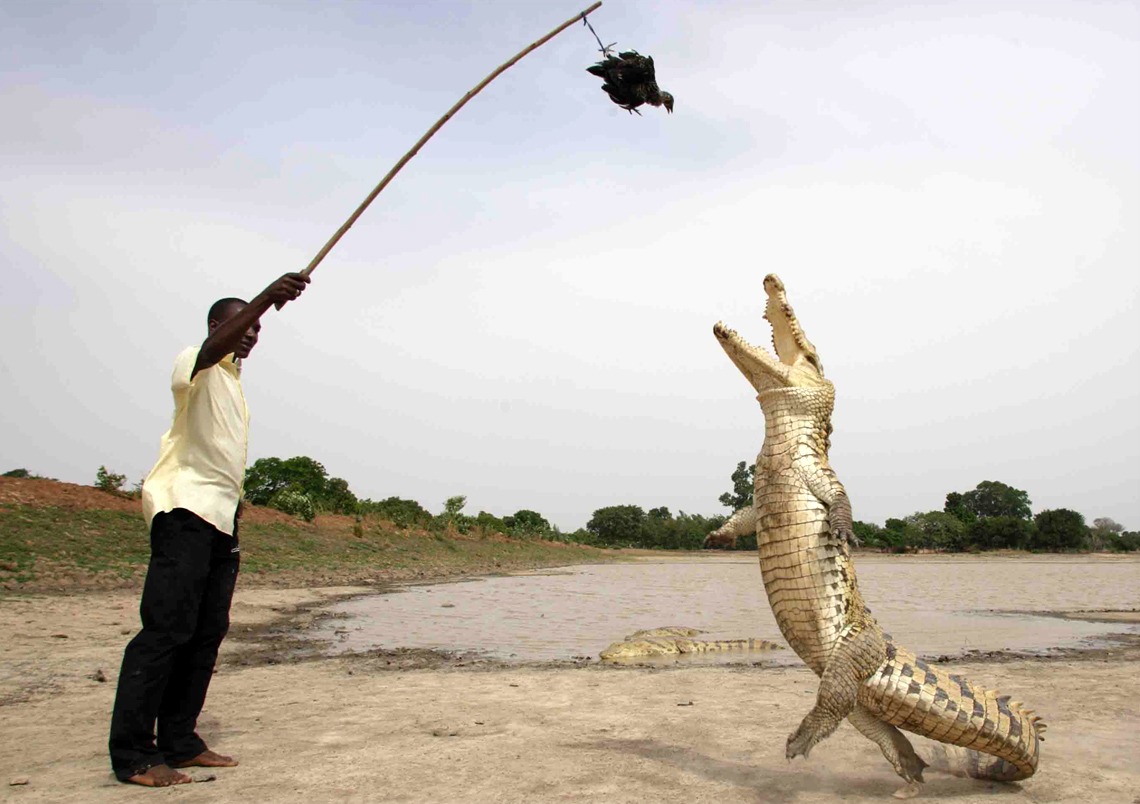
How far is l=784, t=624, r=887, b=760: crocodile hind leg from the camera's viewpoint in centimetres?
379

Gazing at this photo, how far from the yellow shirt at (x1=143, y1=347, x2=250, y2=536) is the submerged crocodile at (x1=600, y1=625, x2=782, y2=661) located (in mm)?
5550

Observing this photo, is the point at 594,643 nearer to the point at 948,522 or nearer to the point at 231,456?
the point at 231,456

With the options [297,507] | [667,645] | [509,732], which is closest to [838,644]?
[509,732]

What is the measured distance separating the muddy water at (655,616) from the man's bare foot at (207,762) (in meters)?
4.90

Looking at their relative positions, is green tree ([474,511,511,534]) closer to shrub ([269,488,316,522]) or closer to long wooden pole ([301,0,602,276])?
shrub ([269,488,316,522])

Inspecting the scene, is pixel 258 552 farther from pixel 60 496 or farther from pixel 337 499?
pixel 337 499

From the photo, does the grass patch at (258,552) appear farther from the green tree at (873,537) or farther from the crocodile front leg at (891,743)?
the green tree at (873,537)

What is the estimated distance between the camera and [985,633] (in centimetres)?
1170

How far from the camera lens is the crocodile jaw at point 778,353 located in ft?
14.7

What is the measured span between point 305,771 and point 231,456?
5.49 ft

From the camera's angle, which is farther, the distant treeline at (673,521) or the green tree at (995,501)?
the green tree at (995,501)

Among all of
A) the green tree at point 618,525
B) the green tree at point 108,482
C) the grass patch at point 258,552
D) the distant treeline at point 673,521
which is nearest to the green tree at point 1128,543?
the distant treeline at point 673,521

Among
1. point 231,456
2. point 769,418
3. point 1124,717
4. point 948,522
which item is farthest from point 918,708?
point 948,522

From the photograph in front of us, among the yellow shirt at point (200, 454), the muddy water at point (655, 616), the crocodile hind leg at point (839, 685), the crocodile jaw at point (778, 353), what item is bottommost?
the muddy water at point (655, 616)
